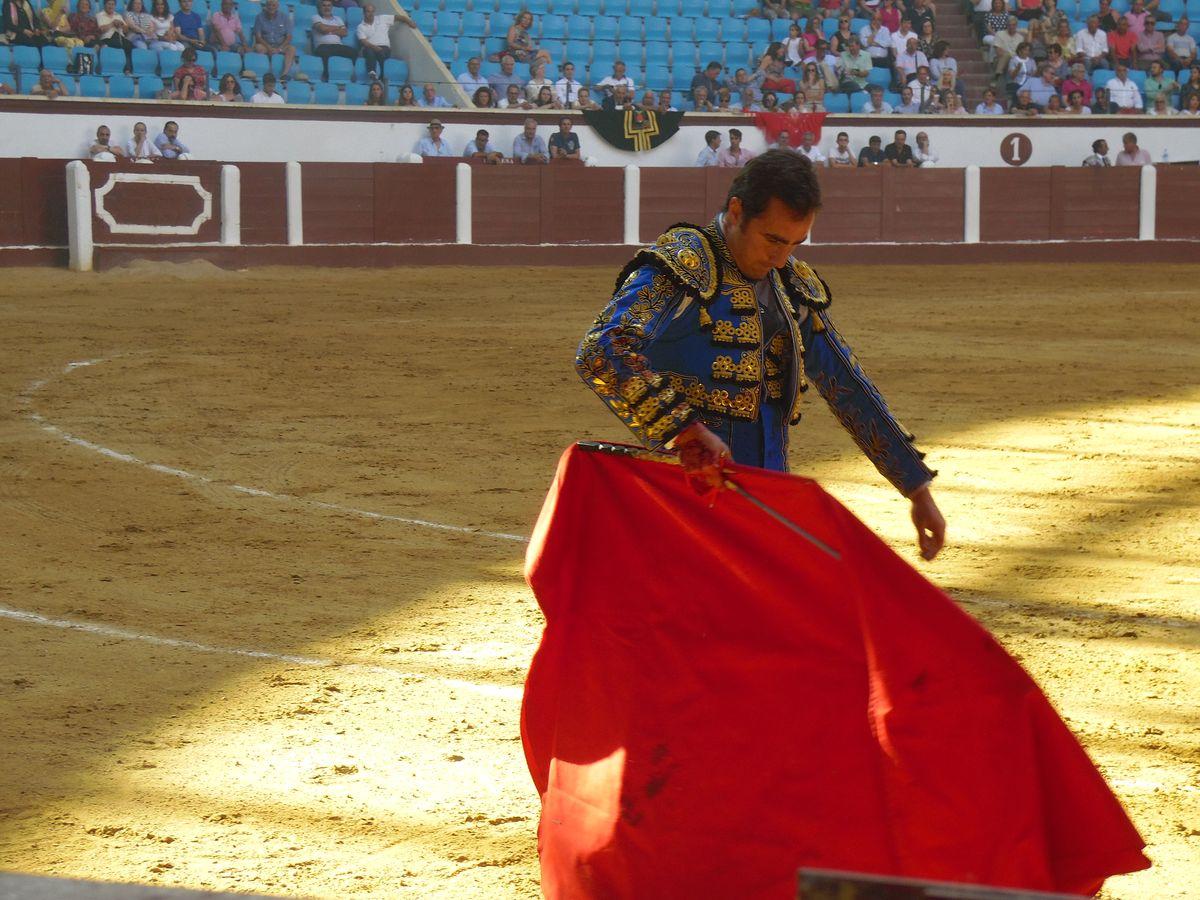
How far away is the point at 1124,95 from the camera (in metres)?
15.7

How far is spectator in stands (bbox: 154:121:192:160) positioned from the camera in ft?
41.1

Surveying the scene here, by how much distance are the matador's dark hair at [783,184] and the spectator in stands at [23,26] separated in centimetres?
1200

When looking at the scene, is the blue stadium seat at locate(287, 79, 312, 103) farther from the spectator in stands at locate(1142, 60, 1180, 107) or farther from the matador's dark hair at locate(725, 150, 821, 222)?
the matador's dark hair at locate(725, 150, 821, 222)

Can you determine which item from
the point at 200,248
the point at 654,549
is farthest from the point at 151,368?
the point at 654,549

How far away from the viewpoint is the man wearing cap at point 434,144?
1362 cm

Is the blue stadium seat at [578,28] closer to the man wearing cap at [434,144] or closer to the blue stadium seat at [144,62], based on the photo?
the man wearing cap at [434,144]

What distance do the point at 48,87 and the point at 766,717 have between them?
38.4 ft

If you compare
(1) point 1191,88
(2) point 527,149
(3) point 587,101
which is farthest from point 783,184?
(1) point 1191,88

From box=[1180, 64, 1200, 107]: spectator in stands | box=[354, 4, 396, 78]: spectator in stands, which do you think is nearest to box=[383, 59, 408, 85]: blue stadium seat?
box=[354, 4, 396, 78]: spectator in stands

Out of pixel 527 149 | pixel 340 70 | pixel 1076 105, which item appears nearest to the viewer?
pixel 527 149

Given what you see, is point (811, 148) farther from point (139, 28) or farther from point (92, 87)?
point (92, 87)

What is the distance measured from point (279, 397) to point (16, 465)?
1599 millimetres

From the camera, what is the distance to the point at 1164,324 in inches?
387

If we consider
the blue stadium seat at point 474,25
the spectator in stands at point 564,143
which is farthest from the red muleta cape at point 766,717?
the blue stadium seat at point 474,25
